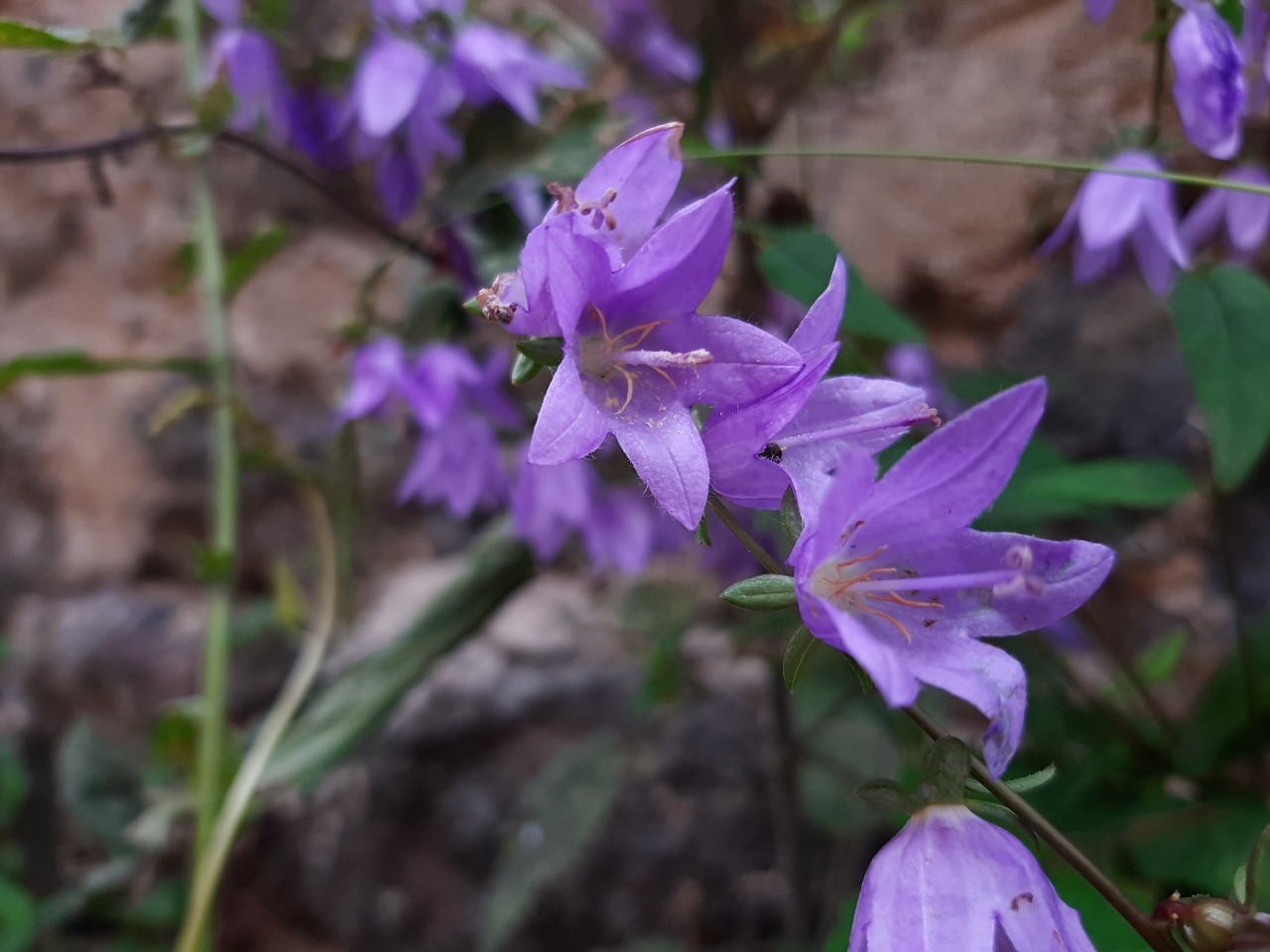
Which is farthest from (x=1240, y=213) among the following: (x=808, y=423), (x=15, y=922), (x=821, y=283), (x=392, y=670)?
(x=15, y=922)

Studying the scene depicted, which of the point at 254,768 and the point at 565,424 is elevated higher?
the point at 565,424

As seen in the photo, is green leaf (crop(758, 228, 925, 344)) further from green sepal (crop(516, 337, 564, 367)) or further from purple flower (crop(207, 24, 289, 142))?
purple flower (crop(207, 24, 289, 142))

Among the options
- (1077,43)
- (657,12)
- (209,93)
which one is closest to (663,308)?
(209,93)

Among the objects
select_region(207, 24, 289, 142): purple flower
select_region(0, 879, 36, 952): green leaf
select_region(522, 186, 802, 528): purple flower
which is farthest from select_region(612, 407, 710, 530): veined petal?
select_region(0, 879, 36, 952): green leaf

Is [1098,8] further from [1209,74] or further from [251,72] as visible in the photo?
[251,72]

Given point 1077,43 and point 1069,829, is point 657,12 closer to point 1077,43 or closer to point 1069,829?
point 1077,43
